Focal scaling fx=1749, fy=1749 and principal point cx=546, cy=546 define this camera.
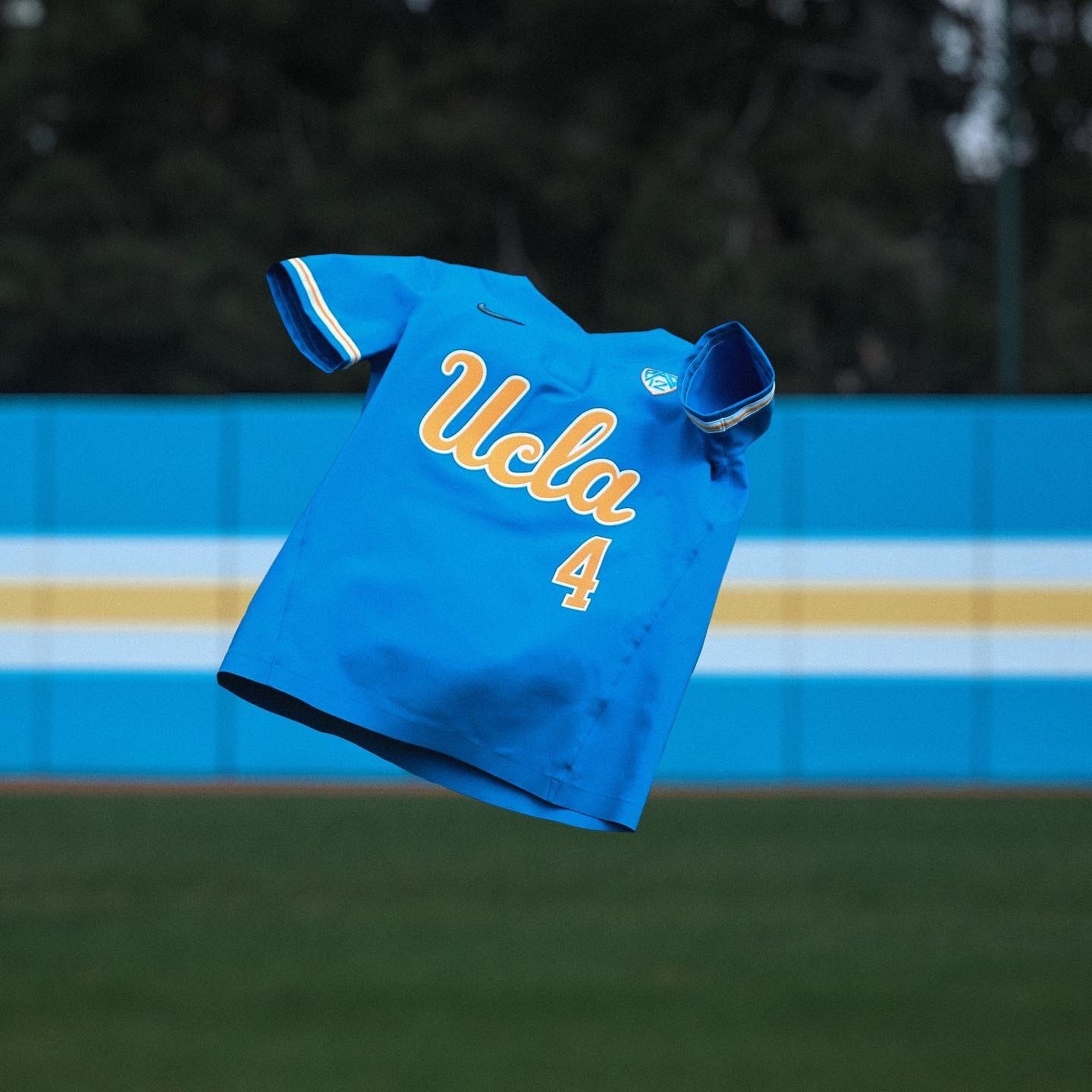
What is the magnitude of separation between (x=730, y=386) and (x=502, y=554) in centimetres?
35

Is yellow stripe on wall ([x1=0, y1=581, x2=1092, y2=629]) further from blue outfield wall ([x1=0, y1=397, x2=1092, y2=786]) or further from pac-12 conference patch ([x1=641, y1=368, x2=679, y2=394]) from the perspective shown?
pac-12 conference patch ([x1=641, y1=368, x2=679, y2=394])

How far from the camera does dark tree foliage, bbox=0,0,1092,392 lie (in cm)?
1475

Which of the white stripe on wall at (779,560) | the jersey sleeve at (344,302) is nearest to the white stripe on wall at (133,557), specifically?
the white stripe on wall at (779,560)

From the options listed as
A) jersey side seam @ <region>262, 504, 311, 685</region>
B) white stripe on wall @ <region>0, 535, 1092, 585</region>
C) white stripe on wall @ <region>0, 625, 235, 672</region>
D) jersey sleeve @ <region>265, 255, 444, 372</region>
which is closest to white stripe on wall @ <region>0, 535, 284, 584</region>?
white stripe on wall @ <region>0, 535, 1092, 585</region>

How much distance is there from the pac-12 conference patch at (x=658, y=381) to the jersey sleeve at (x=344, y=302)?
1.00ft

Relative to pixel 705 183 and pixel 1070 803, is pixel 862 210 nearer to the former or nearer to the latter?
pixel 705 183

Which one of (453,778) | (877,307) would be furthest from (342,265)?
(877,307)

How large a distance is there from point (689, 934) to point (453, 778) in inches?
131

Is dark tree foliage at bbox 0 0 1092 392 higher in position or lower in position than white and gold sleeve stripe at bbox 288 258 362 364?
higher

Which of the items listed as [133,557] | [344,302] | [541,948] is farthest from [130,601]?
[344,302]

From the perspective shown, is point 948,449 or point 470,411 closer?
point 470,411

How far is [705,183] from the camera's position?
51.1 feet

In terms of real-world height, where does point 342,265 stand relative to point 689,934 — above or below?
above

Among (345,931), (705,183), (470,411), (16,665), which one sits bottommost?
(345,931)
